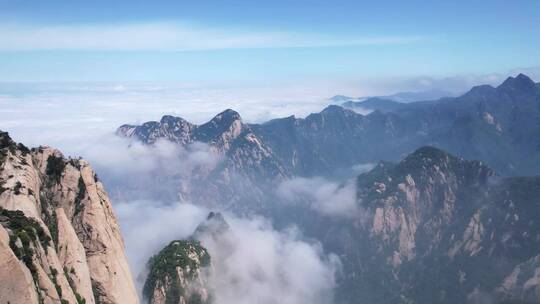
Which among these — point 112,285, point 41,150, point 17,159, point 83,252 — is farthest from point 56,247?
point 41,150

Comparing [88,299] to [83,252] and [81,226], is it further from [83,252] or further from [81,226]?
[81,226]

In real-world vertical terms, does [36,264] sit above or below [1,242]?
below

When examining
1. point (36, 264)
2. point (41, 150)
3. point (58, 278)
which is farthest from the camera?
point (41, 150)

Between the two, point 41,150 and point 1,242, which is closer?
point 1,242

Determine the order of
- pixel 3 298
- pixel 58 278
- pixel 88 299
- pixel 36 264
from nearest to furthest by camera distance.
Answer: pixel 3 298 < pixel 36 264 < pixel 58 278 < pixel 88 299

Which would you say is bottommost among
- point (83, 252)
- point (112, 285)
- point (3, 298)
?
point (112, 285)

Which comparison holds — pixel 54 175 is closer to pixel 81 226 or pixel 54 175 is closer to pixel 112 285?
pixel 81 226

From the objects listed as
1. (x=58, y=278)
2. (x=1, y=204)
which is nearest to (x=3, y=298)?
(x=58, y=278)
